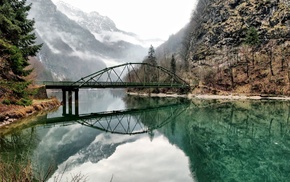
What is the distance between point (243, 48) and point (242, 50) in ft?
3.54

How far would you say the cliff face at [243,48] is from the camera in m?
91.3

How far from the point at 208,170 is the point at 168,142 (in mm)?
9177

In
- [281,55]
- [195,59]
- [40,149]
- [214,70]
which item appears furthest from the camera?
[195,59]

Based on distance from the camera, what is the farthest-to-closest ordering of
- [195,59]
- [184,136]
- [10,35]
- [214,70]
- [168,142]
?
[195,59] < [214,70] < [10,35] < [184,136] < [168,142]

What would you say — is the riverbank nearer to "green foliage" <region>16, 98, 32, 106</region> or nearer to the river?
"green foliage" <region>16, 98, 32, 106</region>

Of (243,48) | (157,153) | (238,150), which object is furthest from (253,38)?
(157,153)

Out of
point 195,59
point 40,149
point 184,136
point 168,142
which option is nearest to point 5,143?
point 40,149

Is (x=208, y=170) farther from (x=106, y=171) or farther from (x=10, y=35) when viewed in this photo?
(x=10, y=35)

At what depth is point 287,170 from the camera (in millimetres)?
15227

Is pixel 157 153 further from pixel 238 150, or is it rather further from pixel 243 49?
pixel 243 49

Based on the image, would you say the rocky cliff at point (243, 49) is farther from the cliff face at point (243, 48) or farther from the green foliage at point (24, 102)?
the green foliage at point (24, 102)

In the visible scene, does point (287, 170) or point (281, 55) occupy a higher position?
point (281, 55)

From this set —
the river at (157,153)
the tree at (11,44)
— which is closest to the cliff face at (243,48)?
the river at (157,153)

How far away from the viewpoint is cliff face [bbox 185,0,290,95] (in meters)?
91.3
